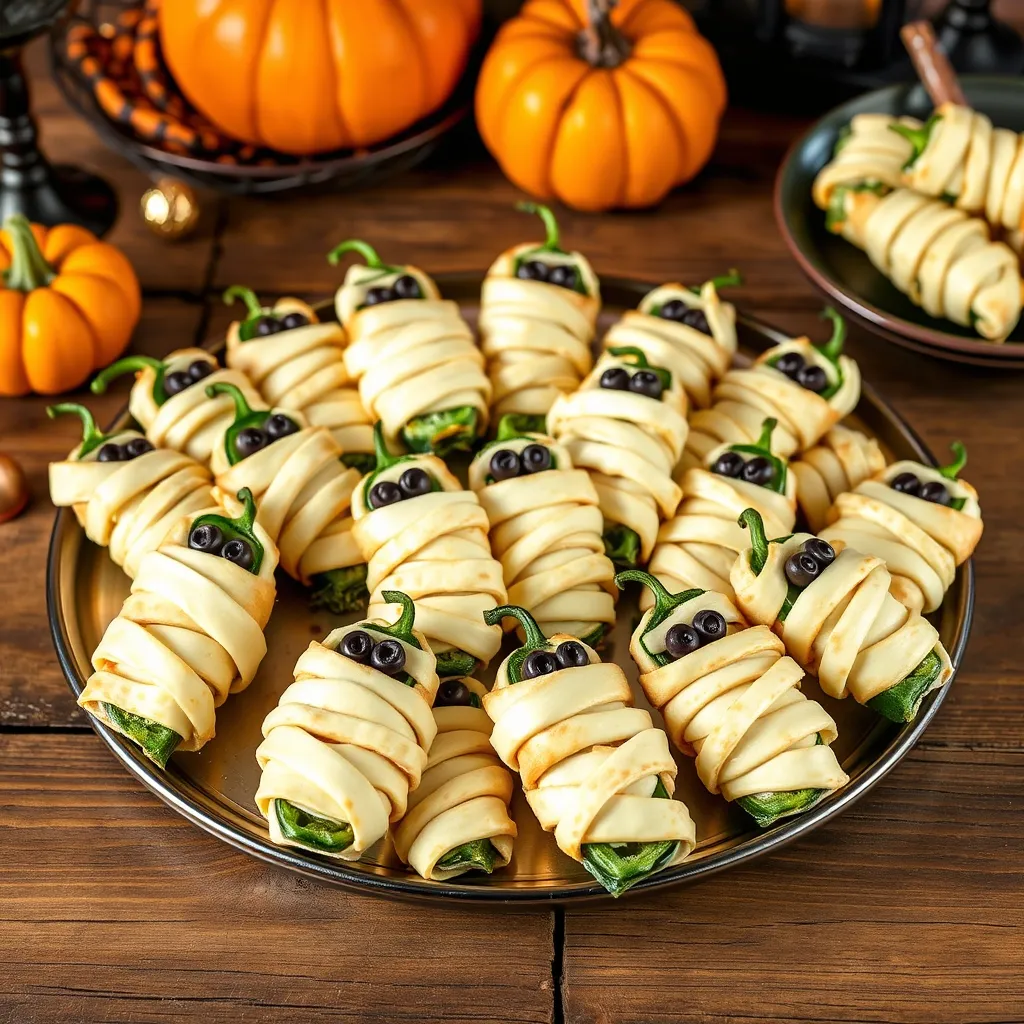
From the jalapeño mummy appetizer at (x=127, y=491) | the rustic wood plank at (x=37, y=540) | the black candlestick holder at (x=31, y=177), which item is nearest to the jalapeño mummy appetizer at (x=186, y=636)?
the jalapeño mummy appetizer at (x=127, y=491)

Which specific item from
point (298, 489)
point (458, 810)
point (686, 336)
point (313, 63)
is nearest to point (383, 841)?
point (458, 810)

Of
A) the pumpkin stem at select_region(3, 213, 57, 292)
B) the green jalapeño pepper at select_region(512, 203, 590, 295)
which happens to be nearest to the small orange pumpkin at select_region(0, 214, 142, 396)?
the pumpkin stem at select_region(3, 213, 57, 292)

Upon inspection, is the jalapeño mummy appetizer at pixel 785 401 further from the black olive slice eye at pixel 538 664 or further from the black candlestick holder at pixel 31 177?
the black candlestick holder at pixel 31 177

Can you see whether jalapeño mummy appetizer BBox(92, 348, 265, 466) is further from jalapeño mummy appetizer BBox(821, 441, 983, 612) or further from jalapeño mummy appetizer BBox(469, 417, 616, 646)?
jalapeño mummy appetizer BBox(821, 441, 983, 612)

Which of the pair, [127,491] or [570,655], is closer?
[570,655]

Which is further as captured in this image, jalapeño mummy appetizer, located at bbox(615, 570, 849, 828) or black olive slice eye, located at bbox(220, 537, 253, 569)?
black olive slice eye, located at bbox(220, 537, 253, 569)

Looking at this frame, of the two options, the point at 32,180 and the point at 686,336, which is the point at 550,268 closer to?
the point at 686,336

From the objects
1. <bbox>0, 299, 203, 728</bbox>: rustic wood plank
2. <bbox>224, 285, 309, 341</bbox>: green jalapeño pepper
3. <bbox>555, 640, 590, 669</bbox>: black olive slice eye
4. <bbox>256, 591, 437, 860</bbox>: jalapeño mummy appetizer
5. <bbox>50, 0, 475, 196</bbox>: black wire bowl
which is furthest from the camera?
<bbox>50, 0, 475, 196</bbox>: black wire bowl

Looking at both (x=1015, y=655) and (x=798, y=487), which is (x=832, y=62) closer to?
(x=798, y=487)
